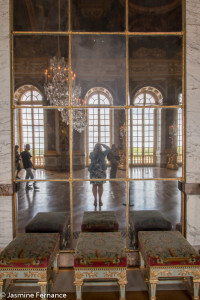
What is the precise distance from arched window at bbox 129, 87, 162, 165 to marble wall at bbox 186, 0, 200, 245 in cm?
40

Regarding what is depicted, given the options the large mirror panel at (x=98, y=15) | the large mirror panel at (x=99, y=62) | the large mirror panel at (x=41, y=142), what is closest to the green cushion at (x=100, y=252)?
the large mirror panel at (x=41, y=142)

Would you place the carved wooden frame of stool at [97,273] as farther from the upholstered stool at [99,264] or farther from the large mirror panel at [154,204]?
the large mirror panel at [154,204]

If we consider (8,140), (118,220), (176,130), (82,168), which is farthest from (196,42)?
(8,140)

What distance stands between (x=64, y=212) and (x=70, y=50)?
2049 millimetres

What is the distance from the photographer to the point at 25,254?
2.20m

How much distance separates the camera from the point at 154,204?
296 cm

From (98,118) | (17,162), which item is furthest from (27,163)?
(98,118)

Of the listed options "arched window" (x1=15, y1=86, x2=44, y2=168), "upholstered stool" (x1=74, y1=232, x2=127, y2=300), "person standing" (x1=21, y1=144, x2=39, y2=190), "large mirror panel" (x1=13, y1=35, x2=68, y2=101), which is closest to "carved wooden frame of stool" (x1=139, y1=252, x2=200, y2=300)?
"upholstered stool" (x1=74, y1=232, x2=127, y2=300)

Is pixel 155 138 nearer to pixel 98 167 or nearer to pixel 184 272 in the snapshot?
pixel 98 167

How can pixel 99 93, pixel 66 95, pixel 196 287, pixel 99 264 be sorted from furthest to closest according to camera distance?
pixel 66 95, pixel 99 93, pixel 196 287, pixel 99 264

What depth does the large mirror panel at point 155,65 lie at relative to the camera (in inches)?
112

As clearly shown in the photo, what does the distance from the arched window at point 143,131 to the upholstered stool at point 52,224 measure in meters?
1.18

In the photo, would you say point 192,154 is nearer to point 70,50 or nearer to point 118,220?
point 118,220

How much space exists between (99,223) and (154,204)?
0.75 meters
